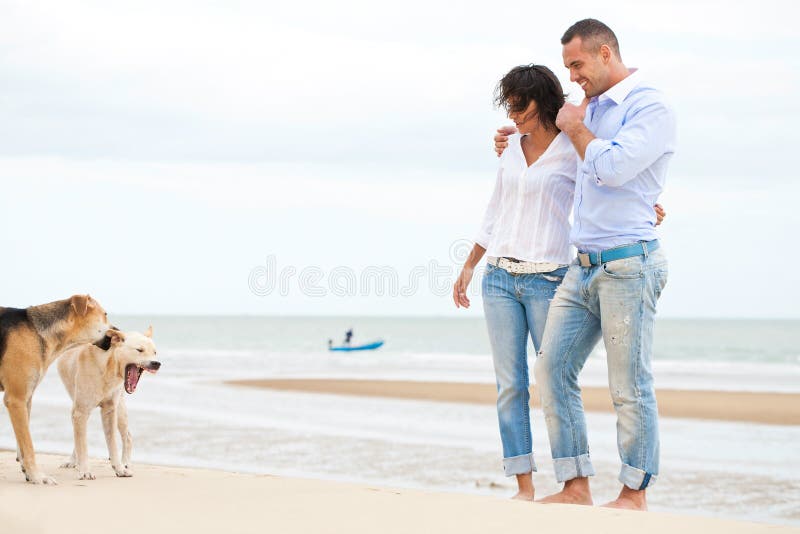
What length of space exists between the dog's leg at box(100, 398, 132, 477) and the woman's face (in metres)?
2.77

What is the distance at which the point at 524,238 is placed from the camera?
4398 mm

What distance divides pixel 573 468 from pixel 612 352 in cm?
66

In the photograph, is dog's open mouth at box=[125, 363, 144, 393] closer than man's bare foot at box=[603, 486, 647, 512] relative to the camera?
No

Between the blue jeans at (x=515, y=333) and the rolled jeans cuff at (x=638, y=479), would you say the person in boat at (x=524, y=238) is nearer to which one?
the blue jeans at (x=515, y=333)

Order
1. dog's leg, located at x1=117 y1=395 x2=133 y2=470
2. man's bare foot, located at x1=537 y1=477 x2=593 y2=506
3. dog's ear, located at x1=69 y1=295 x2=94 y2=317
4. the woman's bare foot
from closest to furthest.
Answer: man's bare foot, located at x1=537 y1=477 x2=593 y2=506 → the woman's bare foot → dog's ear, located at x1=69 y1=295 x2=94 y2=317 → dog's leg, located at x1=117 y1=395 x2=133 y2=470

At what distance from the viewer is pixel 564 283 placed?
13.9 ft

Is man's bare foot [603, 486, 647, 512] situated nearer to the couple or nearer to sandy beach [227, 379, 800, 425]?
the couple

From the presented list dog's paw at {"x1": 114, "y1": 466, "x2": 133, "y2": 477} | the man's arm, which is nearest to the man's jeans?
the man's arm

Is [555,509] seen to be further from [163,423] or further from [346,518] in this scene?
[163,423]

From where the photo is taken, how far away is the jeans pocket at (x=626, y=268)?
3.98m

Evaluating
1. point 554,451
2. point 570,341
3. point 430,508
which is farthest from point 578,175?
point 430,508

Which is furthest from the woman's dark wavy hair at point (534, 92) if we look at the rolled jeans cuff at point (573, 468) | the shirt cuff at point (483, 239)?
the rolled jeans cuff at point (573, 468)

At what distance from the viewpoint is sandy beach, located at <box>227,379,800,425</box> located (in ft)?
43.1

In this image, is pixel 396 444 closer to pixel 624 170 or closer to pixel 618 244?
pixel 618 244
